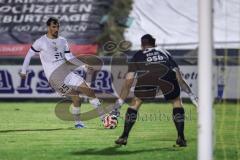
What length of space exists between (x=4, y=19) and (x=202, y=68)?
23835mm

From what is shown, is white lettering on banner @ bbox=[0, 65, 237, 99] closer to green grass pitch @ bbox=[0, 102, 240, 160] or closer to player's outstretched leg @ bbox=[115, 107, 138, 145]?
green grass pitch @ bbox=[0, 102, 240, 160]

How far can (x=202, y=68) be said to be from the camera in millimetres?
8000

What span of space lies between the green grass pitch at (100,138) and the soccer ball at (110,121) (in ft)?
0.51

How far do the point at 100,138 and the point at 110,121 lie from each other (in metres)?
1.32

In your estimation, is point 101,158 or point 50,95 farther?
point 50,95

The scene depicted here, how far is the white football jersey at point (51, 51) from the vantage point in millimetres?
14797

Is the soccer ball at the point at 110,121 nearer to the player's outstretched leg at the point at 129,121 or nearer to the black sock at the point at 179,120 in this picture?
the player's outstretched leg at the point at 129,121

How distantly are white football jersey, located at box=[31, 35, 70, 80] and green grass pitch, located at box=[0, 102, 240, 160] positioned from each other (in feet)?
4.55

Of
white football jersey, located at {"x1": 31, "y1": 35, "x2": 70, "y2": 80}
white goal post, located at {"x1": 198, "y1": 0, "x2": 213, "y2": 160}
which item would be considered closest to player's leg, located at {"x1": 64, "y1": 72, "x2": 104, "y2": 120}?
white football jersey, located at {"x1": 31, "y1": 35, "x2": 70, "y2": 80}

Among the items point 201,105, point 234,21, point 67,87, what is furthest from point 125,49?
point 201,105

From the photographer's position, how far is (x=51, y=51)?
14.8 meters

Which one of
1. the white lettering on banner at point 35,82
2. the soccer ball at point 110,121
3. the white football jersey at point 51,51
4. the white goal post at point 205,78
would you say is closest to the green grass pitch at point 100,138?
the soccer ball at point 110,121

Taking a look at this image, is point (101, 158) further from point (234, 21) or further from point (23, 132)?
point (234, 21)

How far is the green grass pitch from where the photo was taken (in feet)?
35.6
